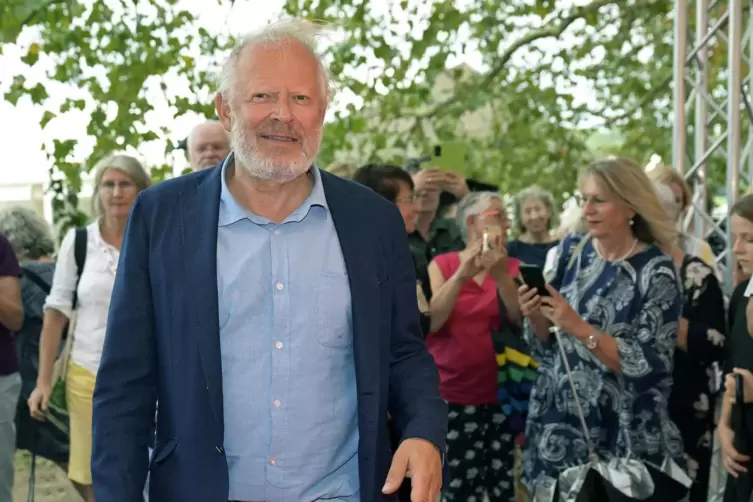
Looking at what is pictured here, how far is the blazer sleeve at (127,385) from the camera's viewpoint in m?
2.19

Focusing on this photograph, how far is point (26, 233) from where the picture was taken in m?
6.39

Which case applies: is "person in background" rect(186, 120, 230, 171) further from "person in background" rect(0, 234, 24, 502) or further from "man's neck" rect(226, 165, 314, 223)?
"man's neck" rect(226, 165, 314, 223)

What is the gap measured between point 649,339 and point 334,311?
93.5 inches

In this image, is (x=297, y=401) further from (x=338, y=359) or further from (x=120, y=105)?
(x=120, y=105)

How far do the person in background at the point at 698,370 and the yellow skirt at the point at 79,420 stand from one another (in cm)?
271

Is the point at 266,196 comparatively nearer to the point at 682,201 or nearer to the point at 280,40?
the point at 280,40

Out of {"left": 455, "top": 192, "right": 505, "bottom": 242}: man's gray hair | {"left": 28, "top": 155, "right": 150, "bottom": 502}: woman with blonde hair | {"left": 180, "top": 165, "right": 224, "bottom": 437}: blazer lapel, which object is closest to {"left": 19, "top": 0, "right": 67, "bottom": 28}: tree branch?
{"left": 28, "top": 155, "right": 150, "bottom": 502}: woman with blonde hair

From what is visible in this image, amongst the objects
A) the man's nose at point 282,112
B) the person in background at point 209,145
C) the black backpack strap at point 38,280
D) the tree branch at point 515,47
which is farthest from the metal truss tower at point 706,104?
the man's nose at point 282,112

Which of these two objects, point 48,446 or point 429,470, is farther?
point 48,446

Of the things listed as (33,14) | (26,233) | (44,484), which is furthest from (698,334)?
(44,484)

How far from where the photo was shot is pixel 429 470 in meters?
2.24

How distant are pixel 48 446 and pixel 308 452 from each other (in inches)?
160

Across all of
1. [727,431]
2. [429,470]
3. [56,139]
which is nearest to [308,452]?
[429,470]

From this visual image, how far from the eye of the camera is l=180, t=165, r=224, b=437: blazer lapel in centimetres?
218
